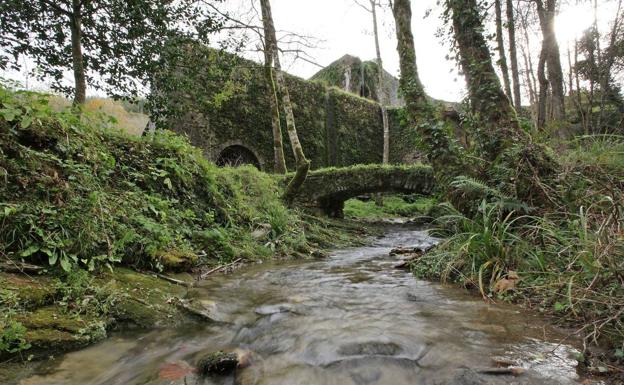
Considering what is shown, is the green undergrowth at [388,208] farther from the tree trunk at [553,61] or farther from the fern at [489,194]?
the fern at [489,194]

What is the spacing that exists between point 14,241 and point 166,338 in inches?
54.1

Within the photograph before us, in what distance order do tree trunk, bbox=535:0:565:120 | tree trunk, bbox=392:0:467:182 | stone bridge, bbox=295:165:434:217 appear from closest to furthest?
tree trunk, bbox=392:0:467:182 < tree trunk, bbox=535:0:565:120 < stone bridge, bbox=295:165:434:217


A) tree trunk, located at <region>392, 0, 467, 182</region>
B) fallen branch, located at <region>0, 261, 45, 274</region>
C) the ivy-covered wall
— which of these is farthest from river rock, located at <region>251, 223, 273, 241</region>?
the ivy-covered wall

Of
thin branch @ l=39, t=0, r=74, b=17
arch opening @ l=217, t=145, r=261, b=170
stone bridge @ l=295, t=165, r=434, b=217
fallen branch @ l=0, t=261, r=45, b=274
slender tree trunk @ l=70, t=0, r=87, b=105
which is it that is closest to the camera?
fallen branch @ l=0, t=261, r=45, b=274

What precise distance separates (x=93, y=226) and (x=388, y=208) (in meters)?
15.7

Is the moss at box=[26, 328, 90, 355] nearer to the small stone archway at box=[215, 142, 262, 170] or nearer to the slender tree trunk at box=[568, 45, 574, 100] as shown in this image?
the small stone archway at box=[215, 142, 262, 170]

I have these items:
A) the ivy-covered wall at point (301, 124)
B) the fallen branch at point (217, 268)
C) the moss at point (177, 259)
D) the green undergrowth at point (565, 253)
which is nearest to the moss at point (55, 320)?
the moss at point (177, 259)

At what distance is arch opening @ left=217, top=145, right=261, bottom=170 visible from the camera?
14984mm

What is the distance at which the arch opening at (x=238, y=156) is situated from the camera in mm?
14984

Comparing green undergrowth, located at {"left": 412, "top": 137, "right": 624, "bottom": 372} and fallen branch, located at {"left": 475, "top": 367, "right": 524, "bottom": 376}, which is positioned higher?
green undergrowth, located at {"left": 412, "top": 137, "right": 624, "bottom": 372}

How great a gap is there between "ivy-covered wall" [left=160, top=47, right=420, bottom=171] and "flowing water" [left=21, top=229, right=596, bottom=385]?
9.70 metres

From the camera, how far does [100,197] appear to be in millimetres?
3465

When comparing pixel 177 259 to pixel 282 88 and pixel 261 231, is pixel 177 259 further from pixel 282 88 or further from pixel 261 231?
pixel 282 88

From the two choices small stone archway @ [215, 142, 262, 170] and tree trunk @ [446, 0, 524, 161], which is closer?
tree trunk @ [446, 0, 524, 161]
